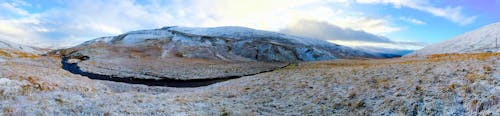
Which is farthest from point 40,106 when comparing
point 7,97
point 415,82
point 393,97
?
point 415,82

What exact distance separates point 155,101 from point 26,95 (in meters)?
8.08

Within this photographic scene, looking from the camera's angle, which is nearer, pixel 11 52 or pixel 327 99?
pixel 327 99

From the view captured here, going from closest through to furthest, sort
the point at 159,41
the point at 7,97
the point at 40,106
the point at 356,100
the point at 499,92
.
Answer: the point at 499,92 → the point at 40,106 → the point at 7,97 → the point at 356,100 → the point at 159,41

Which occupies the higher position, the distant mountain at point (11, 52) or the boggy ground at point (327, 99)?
the distant mountain at point (11, 52)

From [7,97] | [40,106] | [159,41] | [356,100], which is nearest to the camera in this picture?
[40,106]

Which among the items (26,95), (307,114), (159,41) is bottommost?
(307,114)

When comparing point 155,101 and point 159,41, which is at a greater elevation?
point 159,41

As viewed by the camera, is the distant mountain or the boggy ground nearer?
the boggy ground

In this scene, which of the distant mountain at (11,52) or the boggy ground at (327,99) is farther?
the distant mountain at (11,52)

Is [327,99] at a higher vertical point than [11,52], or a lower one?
lower

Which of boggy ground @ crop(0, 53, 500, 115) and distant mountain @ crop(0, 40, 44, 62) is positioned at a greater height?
distant mountain @ crop(0, 40, 44, 62)

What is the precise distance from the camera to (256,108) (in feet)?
69.3

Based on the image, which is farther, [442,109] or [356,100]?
[356,100]

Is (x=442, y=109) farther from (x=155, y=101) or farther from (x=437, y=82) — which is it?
(x=155, y=101)
